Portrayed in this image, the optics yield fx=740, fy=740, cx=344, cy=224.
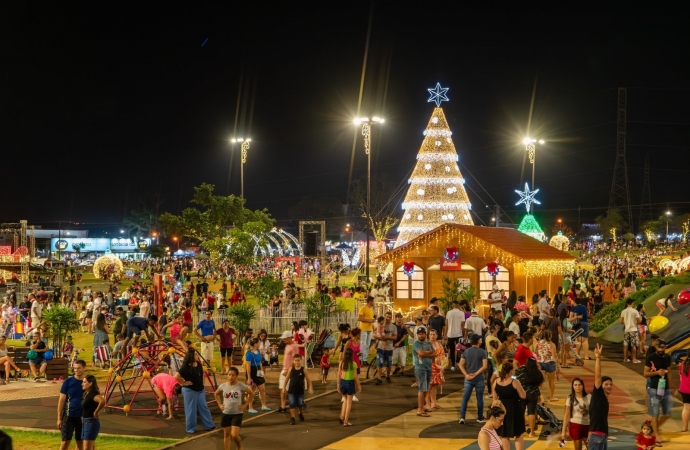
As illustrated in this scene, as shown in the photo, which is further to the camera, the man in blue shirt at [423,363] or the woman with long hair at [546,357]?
the woman with long hair at [546,357]

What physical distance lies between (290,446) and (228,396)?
1.41 metres

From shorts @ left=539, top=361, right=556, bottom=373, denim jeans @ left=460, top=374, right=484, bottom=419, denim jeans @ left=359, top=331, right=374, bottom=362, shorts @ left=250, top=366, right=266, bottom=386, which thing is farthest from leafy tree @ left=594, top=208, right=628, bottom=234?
shorts @ left=250, top=366, right=266, bottom=386

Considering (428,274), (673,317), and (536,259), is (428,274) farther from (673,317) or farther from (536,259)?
(673,317)

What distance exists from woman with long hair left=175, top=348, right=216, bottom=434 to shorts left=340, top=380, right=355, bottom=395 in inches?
88.1

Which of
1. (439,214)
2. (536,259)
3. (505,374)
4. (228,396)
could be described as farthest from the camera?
(439,214)

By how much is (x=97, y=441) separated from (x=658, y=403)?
28.3ft

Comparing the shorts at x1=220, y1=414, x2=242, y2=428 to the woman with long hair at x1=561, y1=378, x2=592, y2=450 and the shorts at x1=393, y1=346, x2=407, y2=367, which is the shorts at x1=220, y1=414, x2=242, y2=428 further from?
the shorts at x1=393, y1=346, x2=407, y2=367

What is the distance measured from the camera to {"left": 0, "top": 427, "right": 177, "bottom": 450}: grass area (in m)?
11.3

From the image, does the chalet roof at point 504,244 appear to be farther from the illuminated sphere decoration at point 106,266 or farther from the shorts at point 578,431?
the illuminated sphere decoration at point 106,266

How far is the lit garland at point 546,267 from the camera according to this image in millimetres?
29533

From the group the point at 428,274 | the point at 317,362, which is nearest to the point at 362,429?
the point at 317,362

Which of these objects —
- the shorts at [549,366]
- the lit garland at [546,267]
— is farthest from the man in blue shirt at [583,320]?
the lit garland at [546,267]

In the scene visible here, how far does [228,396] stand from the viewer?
10.3m

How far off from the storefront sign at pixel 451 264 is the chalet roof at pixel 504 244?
119cm
